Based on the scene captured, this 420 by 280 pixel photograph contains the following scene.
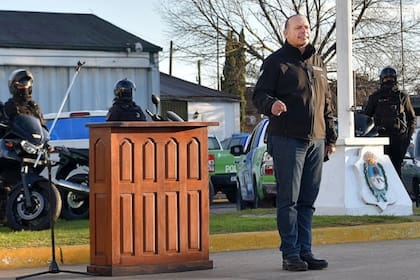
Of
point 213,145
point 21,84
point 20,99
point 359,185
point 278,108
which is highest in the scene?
point 21,84

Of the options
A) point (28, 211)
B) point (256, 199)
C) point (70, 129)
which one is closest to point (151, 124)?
point (28, 211)

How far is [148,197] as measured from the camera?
7.65 meters

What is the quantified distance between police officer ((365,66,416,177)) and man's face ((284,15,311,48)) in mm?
5235

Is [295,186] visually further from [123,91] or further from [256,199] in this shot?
[256,199]

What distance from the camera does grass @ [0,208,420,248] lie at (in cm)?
927

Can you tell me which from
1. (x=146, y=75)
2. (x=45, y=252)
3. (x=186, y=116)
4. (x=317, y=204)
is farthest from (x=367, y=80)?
(x=45, y=252)

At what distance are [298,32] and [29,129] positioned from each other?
3868mm

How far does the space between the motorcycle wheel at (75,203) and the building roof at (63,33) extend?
737 centimetres

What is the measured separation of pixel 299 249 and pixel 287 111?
1.14m

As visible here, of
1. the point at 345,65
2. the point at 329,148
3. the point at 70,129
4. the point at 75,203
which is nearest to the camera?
the point at 329,148

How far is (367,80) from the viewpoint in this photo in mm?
42406

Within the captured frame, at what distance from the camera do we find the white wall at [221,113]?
48125 millimetres

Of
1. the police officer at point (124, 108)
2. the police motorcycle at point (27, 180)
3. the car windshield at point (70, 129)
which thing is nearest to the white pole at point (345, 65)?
the police officer at point (124, 108)

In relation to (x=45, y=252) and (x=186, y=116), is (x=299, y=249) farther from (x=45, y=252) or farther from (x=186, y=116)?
(x=186, y=116)
